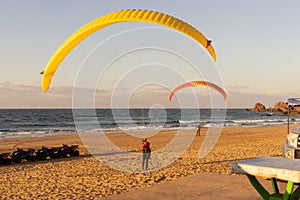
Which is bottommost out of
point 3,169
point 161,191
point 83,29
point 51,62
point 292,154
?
point 3,169

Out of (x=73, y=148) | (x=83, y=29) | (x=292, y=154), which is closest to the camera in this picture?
(x=83, y=29)

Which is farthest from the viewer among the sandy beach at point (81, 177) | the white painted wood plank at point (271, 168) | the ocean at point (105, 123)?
the ocean at point (105, 123)

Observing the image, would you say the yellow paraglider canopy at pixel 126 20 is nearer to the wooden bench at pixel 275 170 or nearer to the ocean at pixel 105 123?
the wooden bench at pixel 275 170

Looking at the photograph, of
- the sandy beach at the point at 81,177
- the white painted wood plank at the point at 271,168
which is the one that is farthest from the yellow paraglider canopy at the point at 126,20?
the sandy beach at the point at 81,177

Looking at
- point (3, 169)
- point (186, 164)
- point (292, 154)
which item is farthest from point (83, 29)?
point (3, 169)

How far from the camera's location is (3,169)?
16.0 meters

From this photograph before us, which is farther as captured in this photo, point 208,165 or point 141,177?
point 208,165

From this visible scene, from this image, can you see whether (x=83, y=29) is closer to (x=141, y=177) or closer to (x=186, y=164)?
(x=141, y=177)

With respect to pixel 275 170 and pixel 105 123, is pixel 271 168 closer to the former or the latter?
pixel 275 170

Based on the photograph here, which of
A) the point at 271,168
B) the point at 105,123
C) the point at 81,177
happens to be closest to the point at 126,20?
the point at 271,168

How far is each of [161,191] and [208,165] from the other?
320 inches

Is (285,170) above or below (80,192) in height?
above

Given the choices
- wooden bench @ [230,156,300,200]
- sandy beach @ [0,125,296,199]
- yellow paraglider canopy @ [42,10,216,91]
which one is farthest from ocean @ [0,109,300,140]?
wooden bench @ [230,156,300,200]

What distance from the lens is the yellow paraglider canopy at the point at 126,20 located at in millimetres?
6709
